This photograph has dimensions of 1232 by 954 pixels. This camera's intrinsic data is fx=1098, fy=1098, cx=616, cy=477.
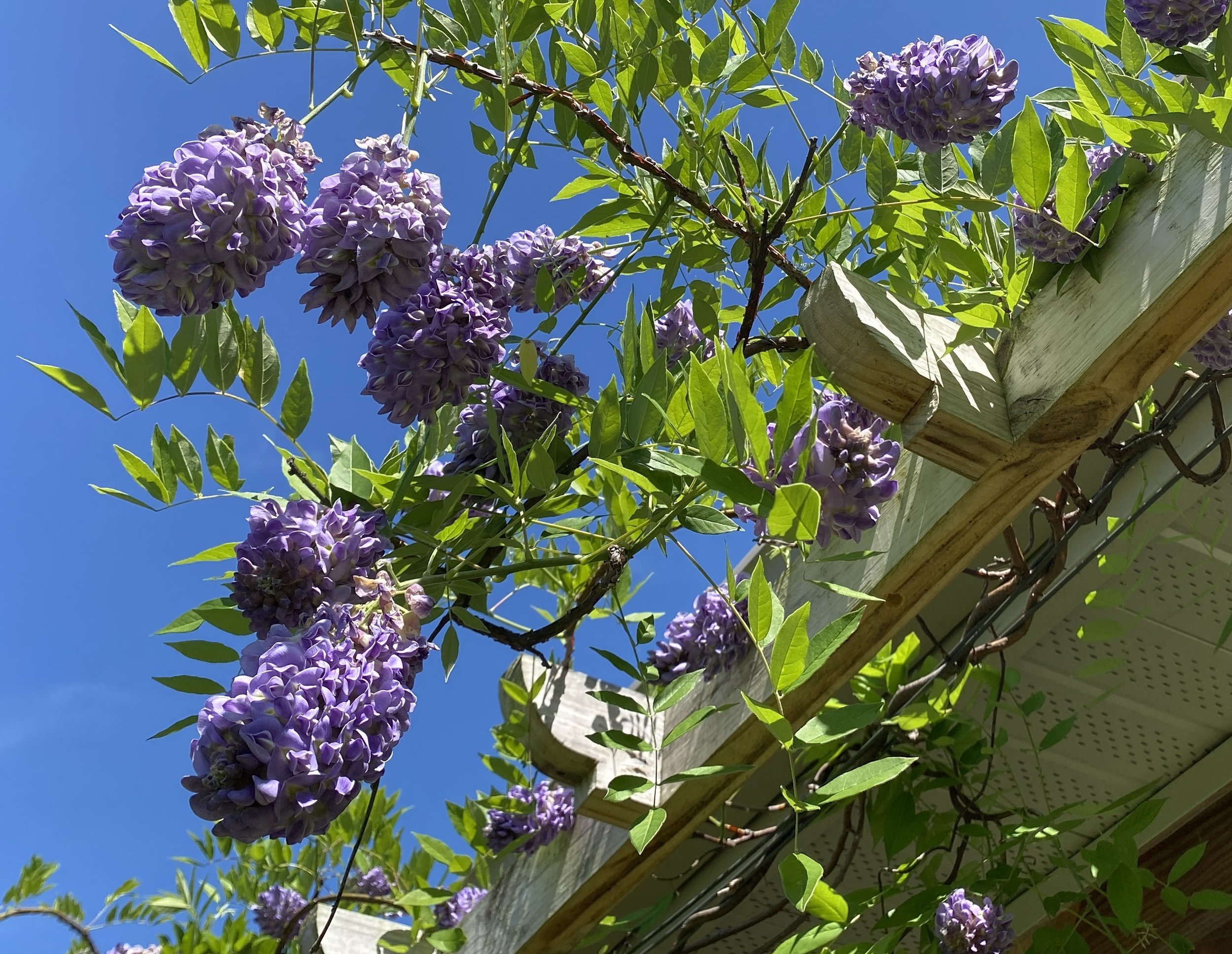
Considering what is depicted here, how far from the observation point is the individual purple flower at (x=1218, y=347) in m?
1.08

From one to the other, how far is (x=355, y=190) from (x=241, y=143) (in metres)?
0.09

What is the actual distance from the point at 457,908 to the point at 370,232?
5.08ft

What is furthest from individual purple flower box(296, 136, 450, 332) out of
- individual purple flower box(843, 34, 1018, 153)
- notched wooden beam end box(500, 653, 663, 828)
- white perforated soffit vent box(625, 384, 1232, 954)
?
white perforated soffit vent box(625, 384, 1232, 954)

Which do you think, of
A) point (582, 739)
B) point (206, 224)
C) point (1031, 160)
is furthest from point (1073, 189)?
point (582, 739)

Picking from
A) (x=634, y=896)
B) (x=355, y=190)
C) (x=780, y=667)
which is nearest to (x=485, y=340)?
(x=355, y=190)

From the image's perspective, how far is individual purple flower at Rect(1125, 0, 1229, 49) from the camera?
0.87 metres

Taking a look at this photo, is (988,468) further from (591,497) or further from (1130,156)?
(591,497)

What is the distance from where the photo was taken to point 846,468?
3.10 ft

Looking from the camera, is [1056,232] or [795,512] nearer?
[795,512]

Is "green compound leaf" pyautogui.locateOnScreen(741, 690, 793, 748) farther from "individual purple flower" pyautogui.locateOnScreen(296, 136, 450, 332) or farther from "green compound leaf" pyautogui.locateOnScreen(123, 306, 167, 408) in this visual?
"green compound leaf" pyautogui.locateOnScreen(123, 306, 167, 408)

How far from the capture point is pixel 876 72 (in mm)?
1030

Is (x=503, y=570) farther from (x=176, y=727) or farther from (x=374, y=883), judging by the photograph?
(x=374, y=883)

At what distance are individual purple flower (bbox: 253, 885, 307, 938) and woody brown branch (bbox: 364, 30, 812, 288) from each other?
2.01 meters

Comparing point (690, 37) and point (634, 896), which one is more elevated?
point (690, 37)
